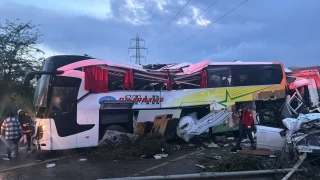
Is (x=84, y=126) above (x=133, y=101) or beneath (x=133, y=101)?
beneath

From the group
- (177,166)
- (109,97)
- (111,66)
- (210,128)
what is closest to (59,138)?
(109,97)

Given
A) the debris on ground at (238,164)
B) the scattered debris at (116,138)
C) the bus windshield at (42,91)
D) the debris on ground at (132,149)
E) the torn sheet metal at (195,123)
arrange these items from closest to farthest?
the debris on ground at (238,164), the debris on ground at (132,149), the bus windshield at (42,91), the scattered debris at (116,138), the torn sheet metal at (195,123)

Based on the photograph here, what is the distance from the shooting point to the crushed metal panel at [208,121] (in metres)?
13.0

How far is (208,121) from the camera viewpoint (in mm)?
13281

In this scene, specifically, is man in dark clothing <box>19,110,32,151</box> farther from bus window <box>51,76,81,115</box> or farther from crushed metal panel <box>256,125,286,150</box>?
crushed metal panel <box>256,125,286,150</box>

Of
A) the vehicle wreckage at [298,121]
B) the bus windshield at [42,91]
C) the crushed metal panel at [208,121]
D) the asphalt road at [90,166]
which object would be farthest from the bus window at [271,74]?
the bus windshield at [42,91]

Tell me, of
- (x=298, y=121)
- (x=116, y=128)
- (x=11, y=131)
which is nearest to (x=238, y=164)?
(x=298, y=121)

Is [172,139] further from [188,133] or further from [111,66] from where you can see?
[111,66]

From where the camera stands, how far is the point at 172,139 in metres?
13.4

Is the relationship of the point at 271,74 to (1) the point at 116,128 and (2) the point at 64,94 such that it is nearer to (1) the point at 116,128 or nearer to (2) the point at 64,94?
(1) the point at 116,128

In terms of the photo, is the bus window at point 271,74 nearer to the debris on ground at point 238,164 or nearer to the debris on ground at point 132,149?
the debris on ground at point 132,149

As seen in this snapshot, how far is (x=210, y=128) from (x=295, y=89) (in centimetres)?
450

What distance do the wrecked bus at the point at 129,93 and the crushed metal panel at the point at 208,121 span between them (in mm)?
285

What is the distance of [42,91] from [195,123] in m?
5.51
